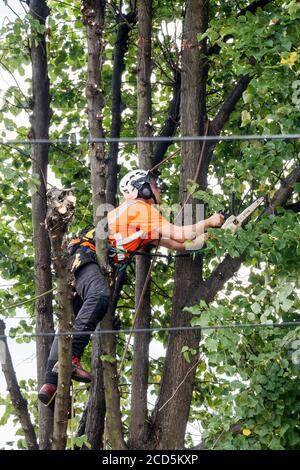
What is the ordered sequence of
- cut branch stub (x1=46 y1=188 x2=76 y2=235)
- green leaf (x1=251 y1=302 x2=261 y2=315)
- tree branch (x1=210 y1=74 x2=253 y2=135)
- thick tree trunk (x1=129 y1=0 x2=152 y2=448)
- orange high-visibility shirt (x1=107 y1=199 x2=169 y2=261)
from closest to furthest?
cut branch stub (x1=46 y1=188 x2=76 y2=235) → green leaf (x1=251 y1=302 x2=261 y2=315) → orange high-visibility shirt (x1=107 y1=199 x2=169 y2=261) → thick tree trunk (x1=129 y1=0 x2=152 y2=448) → tree branch (x1=210 y1=74 x2=253 y2=135)

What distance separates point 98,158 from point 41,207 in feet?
4.77

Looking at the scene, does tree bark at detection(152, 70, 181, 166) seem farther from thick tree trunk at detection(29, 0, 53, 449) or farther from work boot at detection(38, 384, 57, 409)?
work boot at detection(38, 384, 57, 409)

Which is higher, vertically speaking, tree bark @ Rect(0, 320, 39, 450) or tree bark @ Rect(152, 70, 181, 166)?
tree bark @ Rect(152, 70, 181, 166)

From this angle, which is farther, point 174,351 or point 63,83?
point 63,83

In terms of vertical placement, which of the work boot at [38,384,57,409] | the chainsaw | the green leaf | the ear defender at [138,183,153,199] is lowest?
the work boot at [38,384,57,409]

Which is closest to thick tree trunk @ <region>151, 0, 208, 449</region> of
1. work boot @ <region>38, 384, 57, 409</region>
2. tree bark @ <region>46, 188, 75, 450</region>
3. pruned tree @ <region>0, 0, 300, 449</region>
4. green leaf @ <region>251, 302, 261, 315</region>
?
pruned tree @ <region>0, 0, 300, 449</region>

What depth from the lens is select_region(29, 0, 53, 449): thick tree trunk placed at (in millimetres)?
9078

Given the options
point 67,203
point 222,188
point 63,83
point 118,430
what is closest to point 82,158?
point 63,83

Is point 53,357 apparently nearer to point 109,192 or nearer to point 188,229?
point 188,229

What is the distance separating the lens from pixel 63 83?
11.2 meters

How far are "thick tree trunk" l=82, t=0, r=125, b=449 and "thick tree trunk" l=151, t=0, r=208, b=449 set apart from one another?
24.9 inches

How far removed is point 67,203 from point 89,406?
3.29 meters
